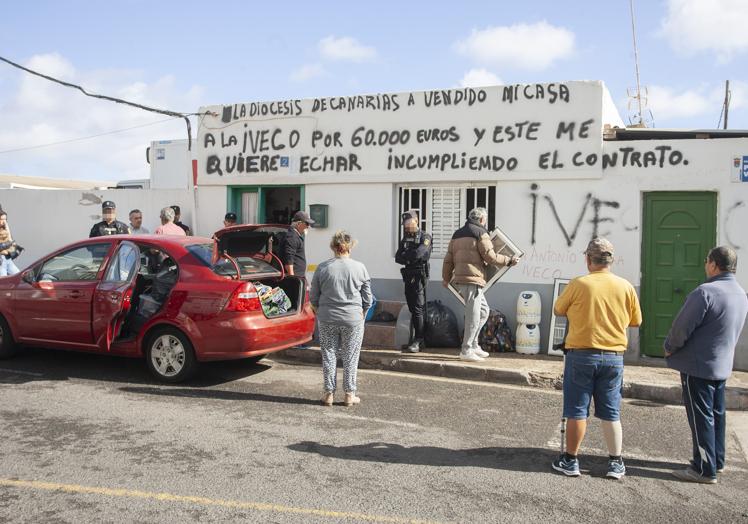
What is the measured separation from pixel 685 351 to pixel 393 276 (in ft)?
19.1

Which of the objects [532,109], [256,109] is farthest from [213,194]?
[532,109]

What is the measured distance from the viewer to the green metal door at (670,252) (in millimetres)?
8859

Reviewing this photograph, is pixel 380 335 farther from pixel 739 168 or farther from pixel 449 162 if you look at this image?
pixel 739 168

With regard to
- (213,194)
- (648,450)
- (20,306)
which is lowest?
(648,450)

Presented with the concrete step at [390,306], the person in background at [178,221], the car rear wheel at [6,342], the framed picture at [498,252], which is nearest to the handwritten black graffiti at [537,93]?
the framed picture at [498,252]

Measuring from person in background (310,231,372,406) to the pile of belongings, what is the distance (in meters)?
0.86

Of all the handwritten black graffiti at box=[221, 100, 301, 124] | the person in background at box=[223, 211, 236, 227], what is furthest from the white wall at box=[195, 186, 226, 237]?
the handwritten black graffiti at box=[221, 100, 301, 124]

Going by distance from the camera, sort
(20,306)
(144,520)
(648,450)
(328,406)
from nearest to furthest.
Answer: (144,520) → (648,450) → (328,406) → (20,306)

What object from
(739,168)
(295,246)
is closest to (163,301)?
(295,246)

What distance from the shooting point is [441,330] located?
947 cm

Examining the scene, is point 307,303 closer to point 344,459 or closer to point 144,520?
point 344,459

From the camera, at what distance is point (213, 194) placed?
11.9 metres

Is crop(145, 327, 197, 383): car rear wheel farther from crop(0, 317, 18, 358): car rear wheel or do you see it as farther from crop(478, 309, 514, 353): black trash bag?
crop(478, 309, 514, 353): black trash bag

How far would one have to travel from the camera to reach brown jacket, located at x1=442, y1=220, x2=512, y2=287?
28.4ft
